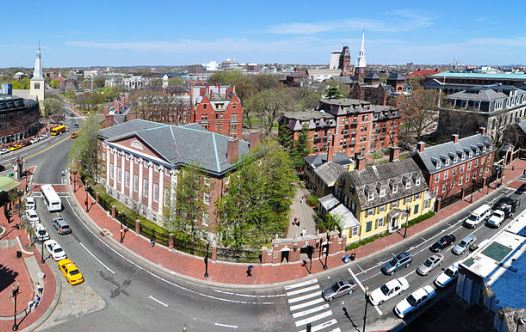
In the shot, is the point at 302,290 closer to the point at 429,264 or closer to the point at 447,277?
the point at 429,264

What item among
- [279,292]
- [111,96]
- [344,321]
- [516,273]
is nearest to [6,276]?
[279,292]

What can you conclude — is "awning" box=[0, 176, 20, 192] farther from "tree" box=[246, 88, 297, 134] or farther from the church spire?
the church spire

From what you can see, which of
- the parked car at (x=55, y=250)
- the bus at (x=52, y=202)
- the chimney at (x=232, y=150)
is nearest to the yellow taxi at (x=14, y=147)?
the bus at (x=52, y=202)

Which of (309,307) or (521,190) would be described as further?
(521,190)

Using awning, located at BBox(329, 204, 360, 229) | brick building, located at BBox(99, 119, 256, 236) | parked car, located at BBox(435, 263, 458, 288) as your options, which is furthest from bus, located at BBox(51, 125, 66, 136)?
parked car, located at BBox(435, 263, 458, 288)

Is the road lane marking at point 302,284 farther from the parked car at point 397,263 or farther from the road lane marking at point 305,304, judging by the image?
the parked car at point 397,263

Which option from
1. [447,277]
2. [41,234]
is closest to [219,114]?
[41,234]
